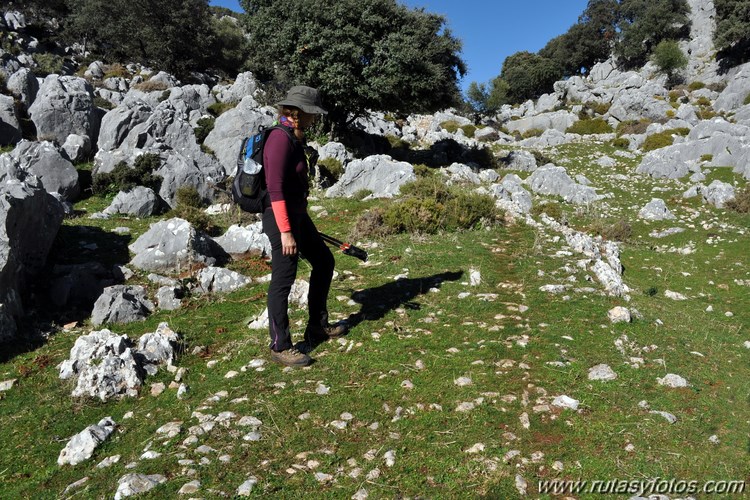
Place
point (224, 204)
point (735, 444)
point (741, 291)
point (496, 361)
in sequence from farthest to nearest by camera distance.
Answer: point (224, 204) < point (741, 291) < point (496, 361) < point (735, 444)

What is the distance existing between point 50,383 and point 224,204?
37.9 ft

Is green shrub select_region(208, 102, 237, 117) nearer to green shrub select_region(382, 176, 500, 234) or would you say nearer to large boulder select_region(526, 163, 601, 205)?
large boulder select_region(526, 163, 601, 205)

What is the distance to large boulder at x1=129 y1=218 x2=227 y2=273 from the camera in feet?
35.7

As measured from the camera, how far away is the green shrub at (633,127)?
4444 cm

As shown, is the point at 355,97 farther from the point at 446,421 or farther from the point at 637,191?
the point at 446,421

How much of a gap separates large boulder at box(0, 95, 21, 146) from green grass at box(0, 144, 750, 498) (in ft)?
60.7

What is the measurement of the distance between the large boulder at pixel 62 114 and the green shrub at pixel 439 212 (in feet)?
58.4

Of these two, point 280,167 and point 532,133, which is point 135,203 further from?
point 532,133

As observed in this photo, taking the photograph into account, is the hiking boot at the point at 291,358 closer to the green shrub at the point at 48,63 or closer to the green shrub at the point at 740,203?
the green shrub at the point at 740,203

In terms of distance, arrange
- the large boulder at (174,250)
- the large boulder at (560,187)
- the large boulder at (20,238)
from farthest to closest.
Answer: the large boulder at (560,187) → the large boulder at (174,250) → the large boulder at (20,238)

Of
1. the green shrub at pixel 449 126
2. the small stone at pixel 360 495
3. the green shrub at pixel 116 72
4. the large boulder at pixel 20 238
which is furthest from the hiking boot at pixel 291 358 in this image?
the green shrub at pixel 449 126

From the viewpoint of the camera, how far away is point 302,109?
239 inches

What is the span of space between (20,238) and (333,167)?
589 inches

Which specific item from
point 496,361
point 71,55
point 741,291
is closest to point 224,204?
point 496,361
